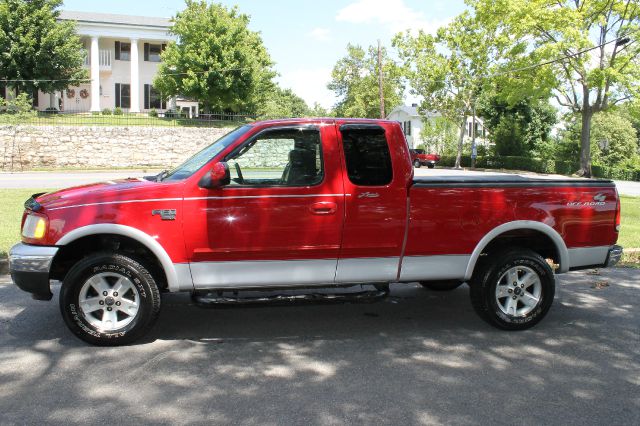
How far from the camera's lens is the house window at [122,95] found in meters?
47.5

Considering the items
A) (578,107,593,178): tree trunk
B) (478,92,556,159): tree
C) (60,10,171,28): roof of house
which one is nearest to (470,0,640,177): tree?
(578,107,593,178): tree trunk

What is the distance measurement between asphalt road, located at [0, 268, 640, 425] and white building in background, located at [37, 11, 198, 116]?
43.4 metres

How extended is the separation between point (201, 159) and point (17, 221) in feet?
25.1

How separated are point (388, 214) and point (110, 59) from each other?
4738cm

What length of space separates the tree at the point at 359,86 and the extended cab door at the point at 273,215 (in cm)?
6445

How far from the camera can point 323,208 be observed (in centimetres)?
502

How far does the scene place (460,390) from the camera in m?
4.13

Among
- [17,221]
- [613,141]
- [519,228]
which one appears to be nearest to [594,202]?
[519,228]

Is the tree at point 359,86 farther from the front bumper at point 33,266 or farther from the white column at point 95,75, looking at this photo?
the front bumper at point 33,266

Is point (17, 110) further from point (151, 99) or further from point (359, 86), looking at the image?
point (359, 86)

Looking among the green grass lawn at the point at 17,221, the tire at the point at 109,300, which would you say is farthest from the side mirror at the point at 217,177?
the green grass lawn at the point at 17,221

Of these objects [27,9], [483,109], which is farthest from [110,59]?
[483,109]

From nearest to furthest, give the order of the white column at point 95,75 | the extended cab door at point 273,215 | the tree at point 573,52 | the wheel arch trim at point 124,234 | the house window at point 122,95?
1. the wheel arch trim at point 124,234
2. the extended cab door at point 273,215
3. the tree at point 573,52
4. the white column at point 95,75
5. the house window at point 122,95

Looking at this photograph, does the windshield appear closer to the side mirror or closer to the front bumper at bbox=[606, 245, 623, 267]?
the side mirror
